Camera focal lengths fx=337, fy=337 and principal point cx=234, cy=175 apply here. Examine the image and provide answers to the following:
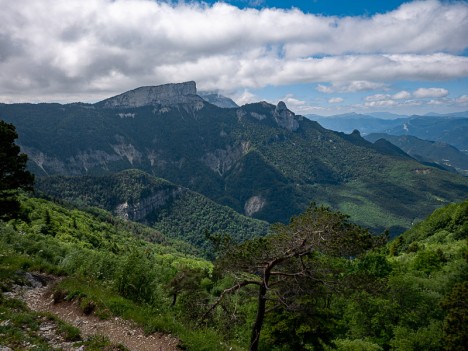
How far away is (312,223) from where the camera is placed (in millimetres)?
17297

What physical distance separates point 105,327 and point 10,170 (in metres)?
15.6

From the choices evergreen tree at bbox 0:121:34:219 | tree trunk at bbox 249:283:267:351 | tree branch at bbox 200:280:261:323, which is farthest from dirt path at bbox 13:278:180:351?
evergreen tree at bbox 0:121:34:219

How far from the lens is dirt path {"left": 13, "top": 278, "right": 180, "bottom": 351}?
1680 centimetres

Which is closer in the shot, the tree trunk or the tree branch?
the tree branch

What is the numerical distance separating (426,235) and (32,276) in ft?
315

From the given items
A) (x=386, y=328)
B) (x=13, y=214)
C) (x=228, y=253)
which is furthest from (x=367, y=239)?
(x=13, y=214)

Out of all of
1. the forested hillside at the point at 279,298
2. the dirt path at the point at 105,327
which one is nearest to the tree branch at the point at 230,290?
the forested hillside at the point at 279,298

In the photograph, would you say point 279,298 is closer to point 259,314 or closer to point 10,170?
point 259,314

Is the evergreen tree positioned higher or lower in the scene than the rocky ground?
higher

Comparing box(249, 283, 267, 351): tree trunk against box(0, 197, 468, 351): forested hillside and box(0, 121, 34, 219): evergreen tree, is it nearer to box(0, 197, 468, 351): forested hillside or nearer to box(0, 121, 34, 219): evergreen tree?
box(0, 197, 468, 351): forested hillside

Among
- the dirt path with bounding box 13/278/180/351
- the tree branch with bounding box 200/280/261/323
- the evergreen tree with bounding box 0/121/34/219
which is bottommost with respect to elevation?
the dirt path with bounding box 13/278/180/351

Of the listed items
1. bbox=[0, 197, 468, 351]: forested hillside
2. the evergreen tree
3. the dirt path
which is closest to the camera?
the dirt path

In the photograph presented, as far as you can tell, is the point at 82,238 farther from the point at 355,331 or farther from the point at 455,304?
the point at 455,304

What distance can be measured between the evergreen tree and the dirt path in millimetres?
9396
